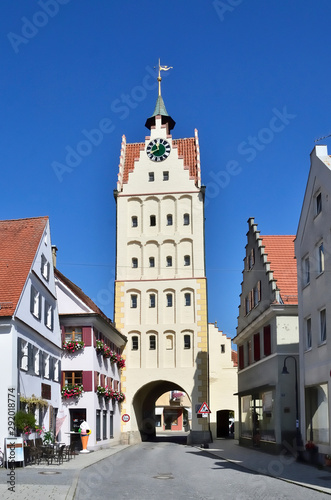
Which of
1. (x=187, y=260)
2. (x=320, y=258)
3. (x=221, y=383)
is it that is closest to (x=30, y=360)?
(x=320, y=258)

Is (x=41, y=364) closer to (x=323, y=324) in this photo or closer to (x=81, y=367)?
(x=81, y=367)

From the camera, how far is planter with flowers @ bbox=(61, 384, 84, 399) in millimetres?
42375

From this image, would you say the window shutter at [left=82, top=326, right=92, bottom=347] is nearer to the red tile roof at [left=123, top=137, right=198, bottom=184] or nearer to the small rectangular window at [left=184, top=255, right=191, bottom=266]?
the small rectangular window at [left=184, top=255, right=191, bottom=266]

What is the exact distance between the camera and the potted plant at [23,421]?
27.3m

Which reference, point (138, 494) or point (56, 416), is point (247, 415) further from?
point (138, 494)

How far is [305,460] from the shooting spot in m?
28.6

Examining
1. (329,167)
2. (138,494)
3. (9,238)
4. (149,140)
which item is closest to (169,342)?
(149,140)

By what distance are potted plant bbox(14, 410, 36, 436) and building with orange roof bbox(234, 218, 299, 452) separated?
1246 centimetres

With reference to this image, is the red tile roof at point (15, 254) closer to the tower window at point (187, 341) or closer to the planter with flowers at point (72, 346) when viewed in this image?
the planter with flowers at point (72, 346)

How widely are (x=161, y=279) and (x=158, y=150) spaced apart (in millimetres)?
12022

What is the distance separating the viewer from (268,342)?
127ft

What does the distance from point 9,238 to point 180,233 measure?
88.2 ft

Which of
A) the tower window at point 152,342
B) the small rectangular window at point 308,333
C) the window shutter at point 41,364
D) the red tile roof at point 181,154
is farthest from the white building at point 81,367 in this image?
the red tile roof at point 181,154

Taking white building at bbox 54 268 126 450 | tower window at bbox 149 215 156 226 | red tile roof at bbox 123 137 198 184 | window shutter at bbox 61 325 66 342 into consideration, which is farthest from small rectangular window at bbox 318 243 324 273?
red tile roof at bbox 123 137 198 184
